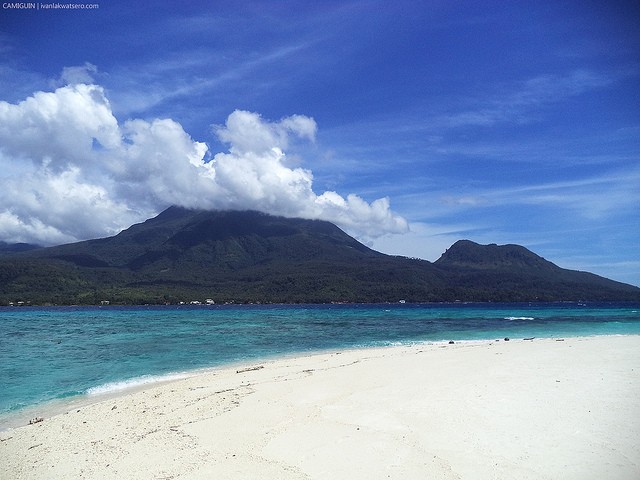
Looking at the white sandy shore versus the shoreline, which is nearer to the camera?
the white sandy shore

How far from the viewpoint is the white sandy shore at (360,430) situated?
7.21 m

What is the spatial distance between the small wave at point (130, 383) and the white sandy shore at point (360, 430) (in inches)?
83.3

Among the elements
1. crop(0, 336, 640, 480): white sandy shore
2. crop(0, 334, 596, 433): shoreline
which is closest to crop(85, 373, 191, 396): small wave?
crop(0, 334, 596, 433): shoreline

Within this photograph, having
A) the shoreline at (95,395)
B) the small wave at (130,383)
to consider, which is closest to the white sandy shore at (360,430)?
the shoreline at (95,395)

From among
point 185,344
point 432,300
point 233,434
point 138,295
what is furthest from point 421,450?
point 432,300

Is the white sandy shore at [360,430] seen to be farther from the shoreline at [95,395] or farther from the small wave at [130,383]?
the small wave at [130,383]

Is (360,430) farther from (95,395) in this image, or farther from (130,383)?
(130,383)

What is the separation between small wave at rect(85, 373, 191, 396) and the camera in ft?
53.0

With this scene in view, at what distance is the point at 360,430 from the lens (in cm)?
911

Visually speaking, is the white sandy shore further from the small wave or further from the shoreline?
the small wave

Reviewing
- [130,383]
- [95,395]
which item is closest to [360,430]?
[95,395]

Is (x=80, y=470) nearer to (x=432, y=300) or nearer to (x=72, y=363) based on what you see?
(x=72, y=363)

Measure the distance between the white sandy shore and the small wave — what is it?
2.11 m

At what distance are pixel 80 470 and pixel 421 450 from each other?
20.4 feet
